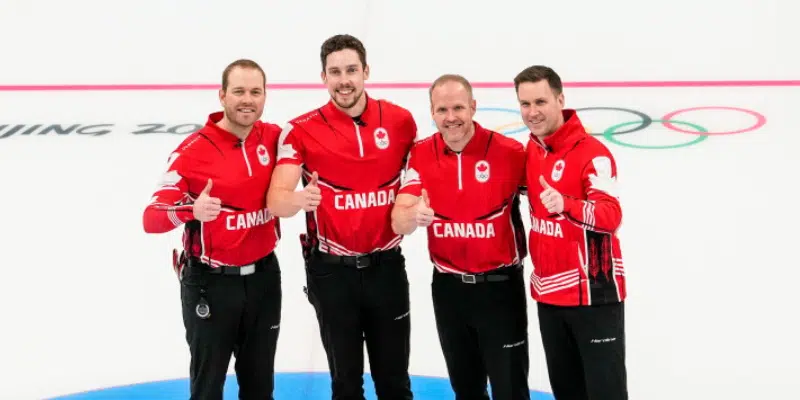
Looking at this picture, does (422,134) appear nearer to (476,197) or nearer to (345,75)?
(345,75)

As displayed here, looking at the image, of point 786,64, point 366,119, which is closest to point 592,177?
point 366,119

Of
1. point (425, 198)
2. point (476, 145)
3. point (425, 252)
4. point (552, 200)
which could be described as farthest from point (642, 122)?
point (552, 200)

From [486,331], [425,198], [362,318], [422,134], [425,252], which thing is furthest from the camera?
[422,134]

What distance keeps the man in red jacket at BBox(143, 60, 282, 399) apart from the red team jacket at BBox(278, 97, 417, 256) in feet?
0.63

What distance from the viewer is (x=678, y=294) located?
6.67 m

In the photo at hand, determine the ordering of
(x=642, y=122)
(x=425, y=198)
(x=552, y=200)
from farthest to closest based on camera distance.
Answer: (x=642, y=122) < (x=425, y=198) < (x=552, y=200)

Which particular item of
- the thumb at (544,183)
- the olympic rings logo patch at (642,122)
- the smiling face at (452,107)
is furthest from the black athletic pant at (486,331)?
the olympic rings logo patch at (642,122)

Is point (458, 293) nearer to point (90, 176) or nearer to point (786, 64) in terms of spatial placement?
point (90, 176)

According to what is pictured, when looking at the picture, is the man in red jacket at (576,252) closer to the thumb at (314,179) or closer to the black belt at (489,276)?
the black belt at (489,276)

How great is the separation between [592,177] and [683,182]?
4151 millimetres

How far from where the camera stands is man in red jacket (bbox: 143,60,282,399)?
4766mm

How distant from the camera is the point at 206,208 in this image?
4547 mm

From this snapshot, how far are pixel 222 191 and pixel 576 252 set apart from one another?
1633mm

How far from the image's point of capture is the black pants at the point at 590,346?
14.6ft
